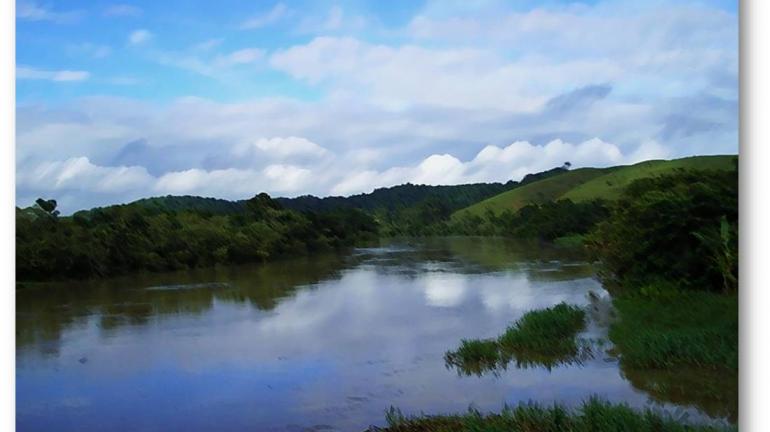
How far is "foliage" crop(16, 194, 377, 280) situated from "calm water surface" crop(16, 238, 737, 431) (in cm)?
6

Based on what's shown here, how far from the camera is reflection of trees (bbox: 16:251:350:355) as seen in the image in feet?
9.34

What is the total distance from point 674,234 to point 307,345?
143 cm

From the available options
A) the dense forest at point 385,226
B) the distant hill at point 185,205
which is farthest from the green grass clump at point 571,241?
the distant hill at point 185,205

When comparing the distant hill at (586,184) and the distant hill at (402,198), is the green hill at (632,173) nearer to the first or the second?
the distant hill at (586,184)

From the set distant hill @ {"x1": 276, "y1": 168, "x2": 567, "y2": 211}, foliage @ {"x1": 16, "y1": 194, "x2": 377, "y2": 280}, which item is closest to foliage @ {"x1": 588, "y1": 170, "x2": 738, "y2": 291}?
distant hill @ {"x1": 276, "y1": 168, "x2": 567, "y2": 211}

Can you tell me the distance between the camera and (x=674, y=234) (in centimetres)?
281

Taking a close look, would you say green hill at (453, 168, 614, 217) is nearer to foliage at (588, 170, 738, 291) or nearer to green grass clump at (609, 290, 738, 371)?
foliage at (588, 170, 738, 291)

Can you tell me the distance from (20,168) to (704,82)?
2600mm

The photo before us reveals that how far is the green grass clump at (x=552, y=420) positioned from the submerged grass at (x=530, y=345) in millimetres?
171

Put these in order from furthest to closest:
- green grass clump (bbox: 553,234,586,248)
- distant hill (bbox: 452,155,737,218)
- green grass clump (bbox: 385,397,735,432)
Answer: green grass clump (bbox: 553,234,586,248) < distant hill (bbox: 452,155,737,218) < green grass clump (bbox: 385,397,735,432)

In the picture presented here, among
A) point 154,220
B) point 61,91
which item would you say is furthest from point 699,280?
point 61,91

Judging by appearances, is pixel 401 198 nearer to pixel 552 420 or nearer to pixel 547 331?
pixel 547 331

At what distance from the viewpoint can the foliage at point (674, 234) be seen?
2740 mm

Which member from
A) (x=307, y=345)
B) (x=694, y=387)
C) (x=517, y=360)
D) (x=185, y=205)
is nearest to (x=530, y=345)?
(x=517, y=360)
